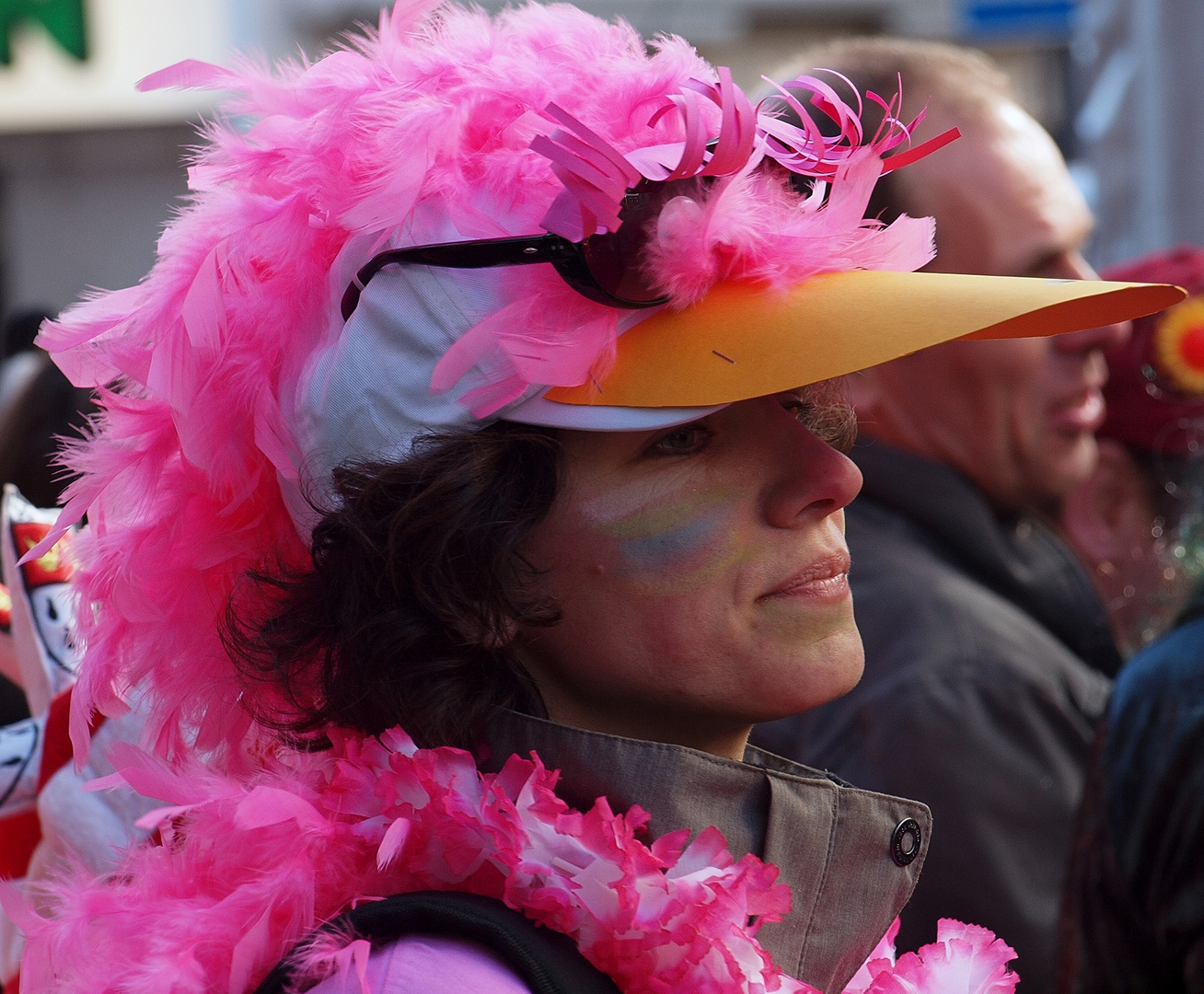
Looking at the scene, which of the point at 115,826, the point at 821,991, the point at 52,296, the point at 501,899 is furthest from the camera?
the point at 52,296

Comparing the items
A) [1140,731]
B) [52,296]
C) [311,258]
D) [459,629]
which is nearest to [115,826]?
[459,629]

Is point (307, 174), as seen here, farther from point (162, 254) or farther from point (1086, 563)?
point (1086, 563)

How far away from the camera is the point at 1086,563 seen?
11.5 feet

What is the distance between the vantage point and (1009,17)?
9.90 metres

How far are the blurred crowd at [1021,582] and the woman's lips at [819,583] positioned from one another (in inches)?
35.0

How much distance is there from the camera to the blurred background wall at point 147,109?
970cm

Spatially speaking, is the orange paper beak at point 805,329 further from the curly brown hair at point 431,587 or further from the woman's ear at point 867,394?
the woman's ear at point 867,394

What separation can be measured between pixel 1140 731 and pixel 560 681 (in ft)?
3.61

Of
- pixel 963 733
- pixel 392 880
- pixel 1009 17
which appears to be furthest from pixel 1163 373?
pixel 1009 17

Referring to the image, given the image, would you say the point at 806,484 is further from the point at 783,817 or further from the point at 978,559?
the point at 978,559

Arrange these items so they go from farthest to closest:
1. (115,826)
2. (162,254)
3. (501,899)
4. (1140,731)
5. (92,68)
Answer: (92,68), (1140,731), (115,826), (162,254), (501,899)

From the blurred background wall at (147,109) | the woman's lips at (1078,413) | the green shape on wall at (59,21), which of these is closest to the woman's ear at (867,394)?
the woman's lips at (1078,413)

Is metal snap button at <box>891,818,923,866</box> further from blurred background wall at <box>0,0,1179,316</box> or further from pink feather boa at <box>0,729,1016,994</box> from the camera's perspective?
blurred background wall at <box>0,0,1179,316</box>

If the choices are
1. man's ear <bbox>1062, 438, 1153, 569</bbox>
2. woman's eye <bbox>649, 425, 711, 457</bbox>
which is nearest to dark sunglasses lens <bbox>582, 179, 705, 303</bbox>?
woman's eye <bbox>649, 425, 711, 457</bbox>
